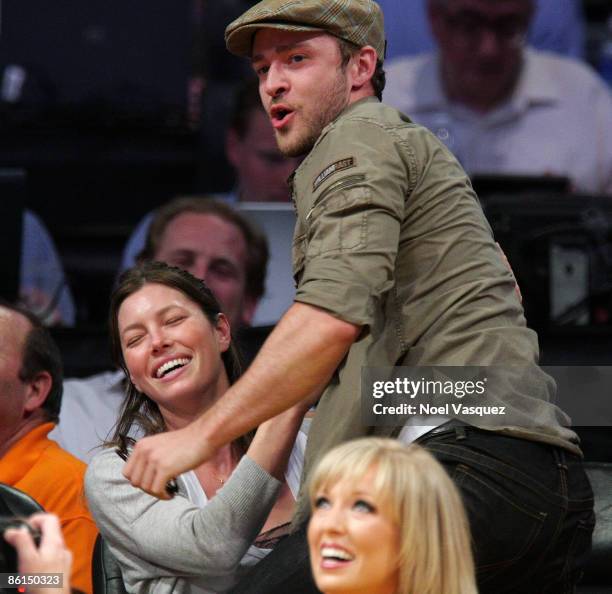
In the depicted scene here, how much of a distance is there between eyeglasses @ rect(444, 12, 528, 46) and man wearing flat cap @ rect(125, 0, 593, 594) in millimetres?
3711

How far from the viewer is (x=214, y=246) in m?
4.61

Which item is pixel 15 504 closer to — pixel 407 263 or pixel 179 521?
pixel 179 521

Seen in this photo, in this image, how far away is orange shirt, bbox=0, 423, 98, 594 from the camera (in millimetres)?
2945

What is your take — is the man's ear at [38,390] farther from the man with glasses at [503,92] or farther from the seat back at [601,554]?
the man with glasses at [503,92]

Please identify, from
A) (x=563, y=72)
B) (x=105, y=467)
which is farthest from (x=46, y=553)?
(x=563, y=72)

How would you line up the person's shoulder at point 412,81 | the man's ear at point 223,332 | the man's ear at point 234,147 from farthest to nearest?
the person's shoulder at point 412,81 → the man's ear at point 234,147 → the man's ear at point 223,332

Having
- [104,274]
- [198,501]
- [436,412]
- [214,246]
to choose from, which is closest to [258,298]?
[214,246]

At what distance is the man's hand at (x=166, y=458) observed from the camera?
6.91 ft

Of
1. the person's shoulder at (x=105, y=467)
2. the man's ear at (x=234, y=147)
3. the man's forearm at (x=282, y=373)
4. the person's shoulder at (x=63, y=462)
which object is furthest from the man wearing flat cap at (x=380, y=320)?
the man's ear at (x=234, y=147)

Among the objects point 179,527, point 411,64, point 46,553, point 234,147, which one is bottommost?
point 46,553

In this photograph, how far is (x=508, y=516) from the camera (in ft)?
7.13

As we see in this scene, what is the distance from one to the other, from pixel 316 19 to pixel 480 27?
3805 millimetres

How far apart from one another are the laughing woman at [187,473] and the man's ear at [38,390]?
1.61ft

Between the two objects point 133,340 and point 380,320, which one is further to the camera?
point 133,340
